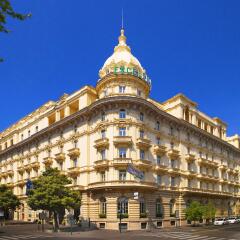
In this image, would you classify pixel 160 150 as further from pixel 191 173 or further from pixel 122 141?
pixel 191 173

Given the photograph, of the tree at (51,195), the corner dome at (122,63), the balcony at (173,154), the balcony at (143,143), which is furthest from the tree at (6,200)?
the balcony at (173,154)

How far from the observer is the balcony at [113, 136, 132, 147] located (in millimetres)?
49869

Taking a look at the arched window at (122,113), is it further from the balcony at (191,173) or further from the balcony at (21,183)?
the balcony at (21,183)

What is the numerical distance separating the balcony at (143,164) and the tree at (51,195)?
33.8 ft

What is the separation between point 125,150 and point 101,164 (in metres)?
4.26

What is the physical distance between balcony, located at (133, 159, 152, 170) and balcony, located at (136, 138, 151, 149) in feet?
7.60

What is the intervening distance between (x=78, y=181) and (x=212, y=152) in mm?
32023

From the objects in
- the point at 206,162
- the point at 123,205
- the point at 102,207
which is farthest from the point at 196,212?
the point at 102,207

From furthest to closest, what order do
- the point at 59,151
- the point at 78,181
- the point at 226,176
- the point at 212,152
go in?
the point at 226,176
the point at 212,152
the point at 59,151
the point at 78,181

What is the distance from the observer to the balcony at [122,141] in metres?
49.9

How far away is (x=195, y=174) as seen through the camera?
207 feet

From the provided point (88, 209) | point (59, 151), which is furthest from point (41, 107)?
point (88, 209)

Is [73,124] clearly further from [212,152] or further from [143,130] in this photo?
[212,152]

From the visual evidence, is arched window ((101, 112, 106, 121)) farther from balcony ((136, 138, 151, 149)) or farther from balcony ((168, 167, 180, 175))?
balcony ((168, 167, 180, 175))
